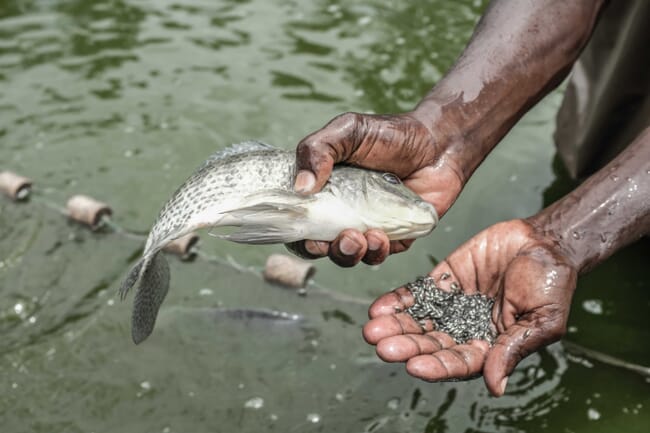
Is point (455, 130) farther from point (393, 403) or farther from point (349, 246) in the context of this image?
point (393, 403)

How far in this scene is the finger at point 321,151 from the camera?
10.2 feet

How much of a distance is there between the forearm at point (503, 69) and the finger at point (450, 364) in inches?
45.3

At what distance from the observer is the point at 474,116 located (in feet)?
12.9

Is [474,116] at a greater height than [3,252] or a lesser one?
greater

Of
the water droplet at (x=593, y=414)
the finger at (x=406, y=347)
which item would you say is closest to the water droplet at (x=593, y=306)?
the water droplet at (x=593, y=414)

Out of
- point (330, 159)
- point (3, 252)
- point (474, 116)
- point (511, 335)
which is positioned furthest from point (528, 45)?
point (3, 252)

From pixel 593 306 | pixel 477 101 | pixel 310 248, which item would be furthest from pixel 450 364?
pixel 593 306

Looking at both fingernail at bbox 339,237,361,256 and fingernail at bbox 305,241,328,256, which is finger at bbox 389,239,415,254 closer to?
fingernail at bbox 305,241,328,256

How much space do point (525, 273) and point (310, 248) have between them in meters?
0.93

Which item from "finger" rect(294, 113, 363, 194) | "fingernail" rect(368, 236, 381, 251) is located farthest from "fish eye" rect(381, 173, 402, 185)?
"fingernail" rect(368, 236, 381, 251)

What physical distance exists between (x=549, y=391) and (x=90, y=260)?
3021 mm

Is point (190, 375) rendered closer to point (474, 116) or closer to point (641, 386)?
point (474, 116)

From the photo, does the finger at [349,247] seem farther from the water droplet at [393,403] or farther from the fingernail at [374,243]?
the water droplet at [393,403]

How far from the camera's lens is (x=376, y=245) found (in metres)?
3.15
